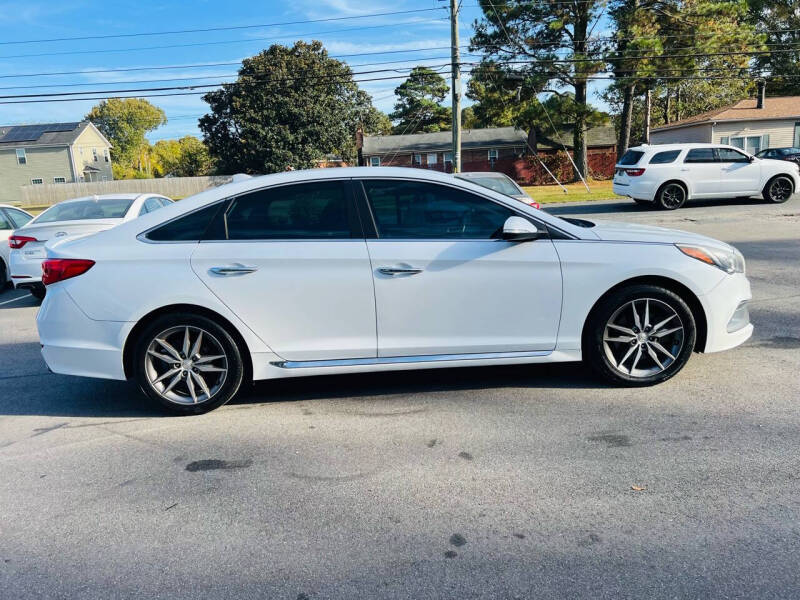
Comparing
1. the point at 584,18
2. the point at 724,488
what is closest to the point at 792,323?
the point at 724,488

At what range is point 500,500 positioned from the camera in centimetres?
315

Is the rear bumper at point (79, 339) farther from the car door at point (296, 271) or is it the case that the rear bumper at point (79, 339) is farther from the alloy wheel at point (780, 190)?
the alloy wheel at point (780, 190)

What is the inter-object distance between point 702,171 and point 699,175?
138 mm

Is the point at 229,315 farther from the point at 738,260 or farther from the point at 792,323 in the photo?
the point at 792,323

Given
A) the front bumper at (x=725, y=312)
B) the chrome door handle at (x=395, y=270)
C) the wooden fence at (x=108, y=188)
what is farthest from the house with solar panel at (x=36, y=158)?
the front bumper at (x=725, y=312)

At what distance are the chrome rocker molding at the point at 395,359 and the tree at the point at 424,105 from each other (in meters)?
68.7

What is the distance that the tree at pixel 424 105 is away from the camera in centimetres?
7100

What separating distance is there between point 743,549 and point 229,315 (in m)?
3.28

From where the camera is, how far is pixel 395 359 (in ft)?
14.6

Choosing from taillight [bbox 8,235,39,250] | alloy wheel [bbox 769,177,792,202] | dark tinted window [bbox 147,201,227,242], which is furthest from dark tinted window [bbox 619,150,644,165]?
dark tinted window [bbox 147,201,227,242]

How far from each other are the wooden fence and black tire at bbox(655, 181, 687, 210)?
1658 inches

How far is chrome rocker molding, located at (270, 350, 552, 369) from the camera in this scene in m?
4.40

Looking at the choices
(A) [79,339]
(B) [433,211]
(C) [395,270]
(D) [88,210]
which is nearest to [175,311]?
(A) [79,339]

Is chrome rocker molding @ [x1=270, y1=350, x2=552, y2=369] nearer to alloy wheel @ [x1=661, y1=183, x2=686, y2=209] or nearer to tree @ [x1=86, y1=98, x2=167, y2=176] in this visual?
alloy wheel @ [x1=661, y1=183, x2=686, y2=209]
